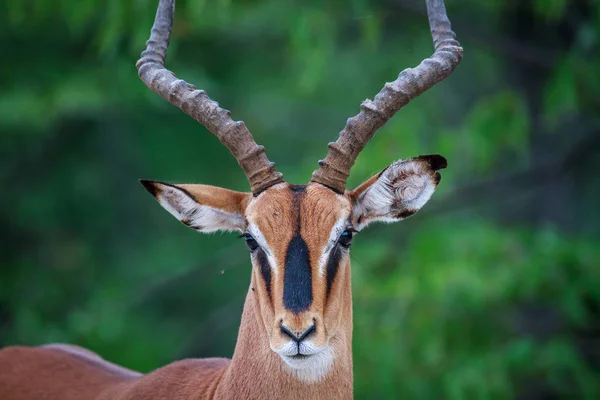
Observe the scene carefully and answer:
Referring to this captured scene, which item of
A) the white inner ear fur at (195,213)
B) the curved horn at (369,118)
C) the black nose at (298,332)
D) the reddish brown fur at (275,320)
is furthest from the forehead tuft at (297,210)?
the black nose at (298,332)

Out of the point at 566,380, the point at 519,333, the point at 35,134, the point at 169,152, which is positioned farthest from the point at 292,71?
the point at 566,380

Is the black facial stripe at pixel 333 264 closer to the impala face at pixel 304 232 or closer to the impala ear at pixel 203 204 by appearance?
the impala face at pixel 304 232

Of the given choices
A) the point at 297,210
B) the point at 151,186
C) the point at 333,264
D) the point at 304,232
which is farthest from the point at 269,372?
the point at 151,186

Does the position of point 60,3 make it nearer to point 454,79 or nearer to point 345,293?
point 345,293

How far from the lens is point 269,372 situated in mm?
6227

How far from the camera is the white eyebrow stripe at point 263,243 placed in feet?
19.8

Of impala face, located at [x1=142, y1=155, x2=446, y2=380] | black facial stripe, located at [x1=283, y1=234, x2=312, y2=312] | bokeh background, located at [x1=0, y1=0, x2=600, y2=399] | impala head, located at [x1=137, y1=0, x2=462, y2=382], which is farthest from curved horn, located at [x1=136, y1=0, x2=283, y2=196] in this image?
bokeh background, located at [x1=0, y1=0, x2=600, y2=399]

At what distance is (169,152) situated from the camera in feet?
64.1

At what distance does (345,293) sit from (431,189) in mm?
848

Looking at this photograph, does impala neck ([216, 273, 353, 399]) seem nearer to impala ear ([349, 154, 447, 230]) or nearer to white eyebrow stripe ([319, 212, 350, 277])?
white eyebrow stripe ([319, 212, 350, 277])

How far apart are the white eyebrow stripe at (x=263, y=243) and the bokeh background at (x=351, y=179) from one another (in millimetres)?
3476

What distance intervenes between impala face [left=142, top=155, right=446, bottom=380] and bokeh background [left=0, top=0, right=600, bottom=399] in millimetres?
3121

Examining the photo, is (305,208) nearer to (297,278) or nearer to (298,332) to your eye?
(297,278)

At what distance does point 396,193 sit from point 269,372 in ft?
4.36
